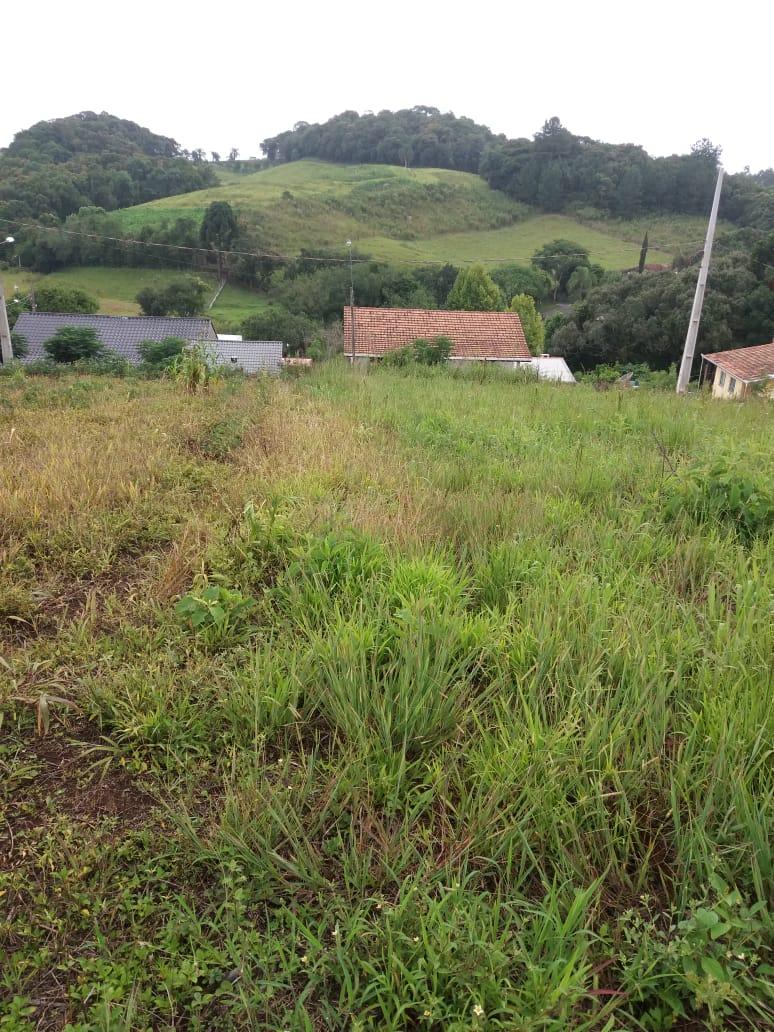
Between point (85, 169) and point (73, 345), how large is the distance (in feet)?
201

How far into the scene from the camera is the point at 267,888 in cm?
150

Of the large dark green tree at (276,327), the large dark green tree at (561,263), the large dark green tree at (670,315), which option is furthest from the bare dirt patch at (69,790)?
the large dark green tree at (561,263)

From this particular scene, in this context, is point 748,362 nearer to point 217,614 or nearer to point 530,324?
point 530,324

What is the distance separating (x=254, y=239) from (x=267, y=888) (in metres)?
76.2

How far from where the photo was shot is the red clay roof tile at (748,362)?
66.0ft

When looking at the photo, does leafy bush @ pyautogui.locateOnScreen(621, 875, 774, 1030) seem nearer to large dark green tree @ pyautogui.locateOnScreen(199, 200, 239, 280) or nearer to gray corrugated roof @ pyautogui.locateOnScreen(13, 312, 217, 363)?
gray corrugated roof @ pyautogui.locateOnScreen(13, 312, 217, 363)

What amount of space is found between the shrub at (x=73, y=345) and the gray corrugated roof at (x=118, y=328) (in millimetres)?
10431

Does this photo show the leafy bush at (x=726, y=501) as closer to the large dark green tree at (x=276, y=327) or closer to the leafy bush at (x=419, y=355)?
the leafy bush at (x=419, y=355)

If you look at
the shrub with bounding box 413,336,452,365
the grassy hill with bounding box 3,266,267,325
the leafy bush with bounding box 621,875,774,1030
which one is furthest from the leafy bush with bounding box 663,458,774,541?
the grassy hill with bounding box 3,266,267,325

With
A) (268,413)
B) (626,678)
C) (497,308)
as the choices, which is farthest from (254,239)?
(626,678)

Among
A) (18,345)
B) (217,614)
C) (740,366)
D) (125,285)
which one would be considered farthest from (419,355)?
(125,285)

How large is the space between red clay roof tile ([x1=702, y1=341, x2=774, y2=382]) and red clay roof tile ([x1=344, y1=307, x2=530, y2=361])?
29.9ft

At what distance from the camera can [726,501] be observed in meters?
3.53

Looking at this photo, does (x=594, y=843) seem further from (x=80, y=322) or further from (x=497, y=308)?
(x=497, y=308)
